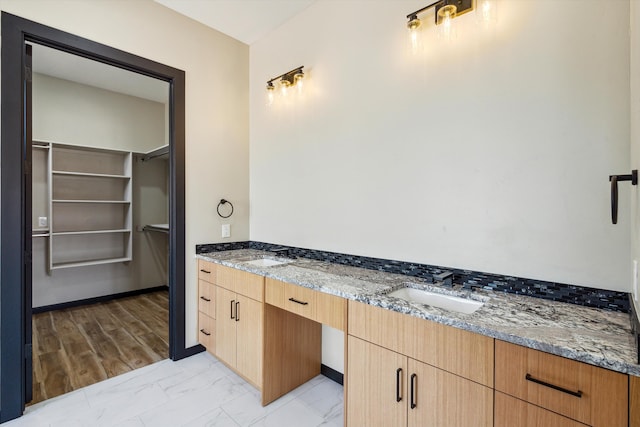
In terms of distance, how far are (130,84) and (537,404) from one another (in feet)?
15.8

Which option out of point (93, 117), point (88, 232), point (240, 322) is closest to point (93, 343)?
point (88, 232)

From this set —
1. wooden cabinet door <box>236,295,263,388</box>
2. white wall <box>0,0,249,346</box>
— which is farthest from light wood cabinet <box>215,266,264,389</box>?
white wall <box>0,0,249,346</box>

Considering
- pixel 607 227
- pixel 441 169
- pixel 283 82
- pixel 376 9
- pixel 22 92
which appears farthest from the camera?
pixel 283 82

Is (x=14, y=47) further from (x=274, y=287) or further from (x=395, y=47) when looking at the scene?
(x=395, y=47)

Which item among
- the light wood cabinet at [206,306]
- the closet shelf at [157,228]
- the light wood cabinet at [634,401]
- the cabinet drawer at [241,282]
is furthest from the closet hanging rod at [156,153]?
the light wood cabinet at [634,401]

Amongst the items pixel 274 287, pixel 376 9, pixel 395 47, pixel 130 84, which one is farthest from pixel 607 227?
pixel 130 84

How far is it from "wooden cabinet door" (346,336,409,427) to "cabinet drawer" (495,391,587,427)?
371 mm

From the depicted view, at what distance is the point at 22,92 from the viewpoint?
190cm

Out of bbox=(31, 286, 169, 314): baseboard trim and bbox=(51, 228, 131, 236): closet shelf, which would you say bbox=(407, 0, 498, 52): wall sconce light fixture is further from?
bbox=(31, 286, 169, 314): baseboard trim

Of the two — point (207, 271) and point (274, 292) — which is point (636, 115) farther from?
point (207, 271)

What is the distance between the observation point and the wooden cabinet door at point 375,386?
1.34 meters

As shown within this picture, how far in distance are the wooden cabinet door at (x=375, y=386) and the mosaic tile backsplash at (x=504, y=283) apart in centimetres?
59

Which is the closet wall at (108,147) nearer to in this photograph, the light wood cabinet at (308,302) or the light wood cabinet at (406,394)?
the light wood cabinet at (308,302)

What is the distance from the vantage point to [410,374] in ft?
4.23
